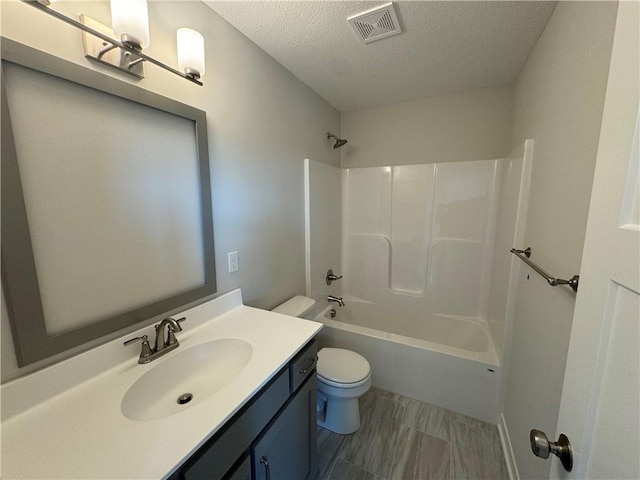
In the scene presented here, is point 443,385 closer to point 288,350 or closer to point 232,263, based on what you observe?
point 288,350

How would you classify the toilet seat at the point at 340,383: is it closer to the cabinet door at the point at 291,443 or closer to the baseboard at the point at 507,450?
the cabinet door at the point at 291,443

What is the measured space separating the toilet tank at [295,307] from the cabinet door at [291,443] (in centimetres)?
58

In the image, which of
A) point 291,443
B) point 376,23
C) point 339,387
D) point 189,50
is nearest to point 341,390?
point 339,387

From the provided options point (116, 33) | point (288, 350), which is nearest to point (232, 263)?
point (288, 350)

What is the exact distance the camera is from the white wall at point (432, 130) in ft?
7.14

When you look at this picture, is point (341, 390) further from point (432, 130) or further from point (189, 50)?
point (432, 130)

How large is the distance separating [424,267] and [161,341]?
7.44 ft

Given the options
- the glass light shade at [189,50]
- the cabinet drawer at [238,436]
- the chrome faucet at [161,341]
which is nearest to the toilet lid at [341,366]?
the cabinet drawer at [238,436]

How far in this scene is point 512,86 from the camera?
2070mm

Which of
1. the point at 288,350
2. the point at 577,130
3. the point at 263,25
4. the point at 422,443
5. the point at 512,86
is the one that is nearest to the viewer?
the point at 577,130

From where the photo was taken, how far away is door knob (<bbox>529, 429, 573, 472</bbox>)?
527 mm

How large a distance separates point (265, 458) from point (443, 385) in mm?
1461

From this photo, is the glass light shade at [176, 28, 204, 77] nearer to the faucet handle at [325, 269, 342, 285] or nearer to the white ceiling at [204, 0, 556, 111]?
the white ceiling at [204, 0, 556, 111]

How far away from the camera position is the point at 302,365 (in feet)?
3.74
